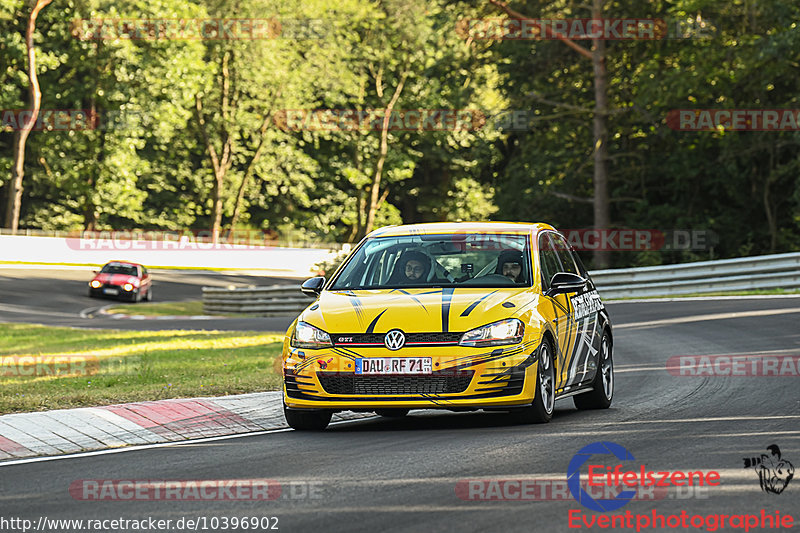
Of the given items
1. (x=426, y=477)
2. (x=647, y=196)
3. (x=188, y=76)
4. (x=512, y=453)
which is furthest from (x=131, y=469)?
(x=188, y=76)

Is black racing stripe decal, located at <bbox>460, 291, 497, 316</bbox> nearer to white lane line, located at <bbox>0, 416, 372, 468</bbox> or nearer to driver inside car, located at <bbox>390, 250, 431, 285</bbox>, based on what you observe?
driver inside car, located at <bbox>390, 250, 431, 285</bbox>

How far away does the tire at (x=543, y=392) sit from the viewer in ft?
33.3

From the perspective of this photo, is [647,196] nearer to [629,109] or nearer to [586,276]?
[629,109]

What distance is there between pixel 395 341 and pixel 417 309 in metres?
0.36

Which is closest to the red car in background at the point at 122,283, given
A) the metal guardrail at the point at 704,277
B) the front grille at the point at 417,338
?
the metal guardrail at the point at 704,277

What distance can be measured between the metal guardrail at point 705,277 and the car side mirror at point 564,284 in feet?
62.9

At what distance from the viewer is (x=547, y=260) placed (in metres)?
11.5

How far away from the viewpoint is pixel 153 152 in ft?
240

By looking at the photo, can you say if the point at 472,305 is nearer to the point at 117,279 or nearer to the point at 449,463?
the point at 449,463

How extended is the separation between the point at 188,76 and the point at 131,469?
6106 cm

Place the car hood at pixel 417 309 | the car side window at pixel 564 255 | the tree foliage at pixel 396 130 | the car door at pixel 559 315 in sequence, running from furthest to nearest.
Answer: the tree foliage at pixel 396 130
the car side window at pixel 564 255
the car door at pixel 559 315
the car hood at pixel 417 309

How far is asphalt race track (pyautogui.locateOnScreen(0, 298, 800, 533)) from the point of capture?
661cm

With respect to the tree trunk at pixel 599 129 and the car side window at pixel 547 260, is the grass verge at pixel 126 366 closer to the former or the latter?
the car side window at pixel 547 260

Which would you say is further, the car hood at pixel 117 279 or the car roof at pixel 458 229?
the car hood at pixel 117 279
